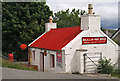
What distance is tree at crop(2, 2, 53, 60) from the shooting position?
30.9 m

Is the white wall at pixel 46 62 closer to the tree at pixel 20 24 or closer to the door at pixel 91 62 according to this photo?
the door at pixel 91 62

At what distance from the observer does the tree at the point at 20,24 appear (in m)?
30.9

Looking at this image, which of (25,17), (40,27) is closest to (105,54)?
(40,27)

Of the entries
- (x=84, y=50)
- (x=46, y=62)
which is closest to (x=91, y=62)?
(x=84, y=50)

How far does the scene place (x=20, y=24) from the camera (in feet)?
105

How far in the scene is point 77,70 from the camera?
17281 mm

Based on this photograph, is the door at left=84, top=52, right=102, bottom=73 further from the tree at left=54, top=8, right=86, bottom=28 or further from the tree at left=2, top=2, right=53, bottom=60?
Result: the tree at left=54, top=8, right=86, bottom=28

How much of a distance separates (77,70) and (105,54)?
3237mm

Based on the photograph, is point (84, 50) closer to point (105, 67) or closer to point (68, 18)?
point (105, 67)

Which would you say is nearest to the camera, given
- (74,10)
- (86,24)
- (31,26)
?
(86,24)

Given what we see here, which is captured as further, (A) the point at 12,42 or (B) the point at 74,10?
(B) the point at 74,10

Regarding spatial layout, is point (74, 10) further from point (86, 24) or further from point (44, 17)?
point (86, 24)

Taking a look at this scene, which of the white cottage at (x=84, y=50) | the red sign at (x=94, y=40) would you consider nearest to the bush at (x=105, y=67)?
the white cottage at (x=84, y=50)

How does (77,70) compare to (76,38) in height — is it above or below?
below
